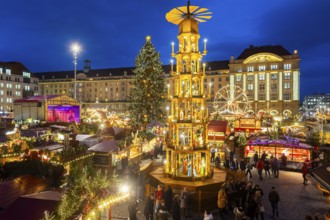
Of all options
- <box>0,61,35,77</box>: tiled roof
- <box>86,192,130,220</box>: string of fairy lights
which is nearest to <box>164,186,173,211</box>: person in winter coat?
<box>86,192,130,220</box>: string of fairy lights

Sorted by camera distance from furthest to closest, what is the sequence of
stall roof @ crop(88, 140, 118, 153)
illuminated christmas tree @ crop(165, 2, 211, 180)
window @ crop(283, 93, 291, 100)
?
→ 1. window @ crop(283, 93, 291, 100)
2. stall roof @ crop(88, 140, 118, 153)
3. illuminated christmas tree @ crop(165, 2, 211, 180)

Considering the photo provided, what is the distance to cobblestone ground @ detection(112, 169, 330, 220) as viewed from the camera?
11828 millimetres

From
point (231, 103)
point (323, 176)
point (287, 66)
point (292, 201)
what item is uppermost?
point (287, 66)

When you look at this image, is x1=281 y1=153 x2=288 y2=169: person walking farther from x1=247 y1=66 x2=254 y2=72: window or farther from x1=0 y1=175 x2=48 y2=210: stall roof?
x1=247 y1=66 x2=254 y2=72: window

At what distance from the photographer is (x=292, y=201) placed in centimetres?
1357

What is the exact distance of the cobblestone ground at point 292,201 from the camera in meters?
11.8

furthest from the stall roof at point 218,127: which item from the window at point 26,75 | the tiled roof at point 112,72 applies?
the window at point 26,75

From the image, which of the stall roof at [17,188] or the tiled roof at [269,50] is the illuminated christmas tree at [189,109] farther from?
the tiled roof at [269,50]

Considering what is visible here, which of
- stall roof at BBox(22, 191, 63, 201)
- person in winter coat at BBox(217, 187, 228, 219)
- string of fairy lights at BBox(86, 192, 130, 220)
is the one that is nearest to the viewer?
stall roof at BBox(22, 191, 63, 201)

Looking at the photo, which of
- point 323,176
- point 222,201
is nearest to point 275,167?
point 222,201

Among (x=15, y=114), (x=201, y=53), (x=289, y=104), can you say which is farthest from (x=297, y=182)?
(x=289, y=104)

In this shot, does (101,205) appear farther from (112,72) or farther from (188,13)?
(112,72)

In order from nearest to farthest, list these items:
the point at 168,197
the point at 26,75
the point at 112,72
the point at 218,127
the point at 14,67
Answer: the point at 168,197, the point at 218,127, the point at 14,67, the point at 26,75, the point at 112,72

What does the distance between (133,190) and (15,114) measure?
3477 centimetres
